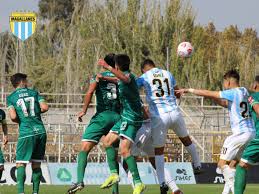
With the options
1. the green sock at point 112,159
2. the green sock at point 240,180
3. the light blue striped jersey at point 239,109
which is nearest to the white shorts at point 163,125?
the green sock at point 112,159

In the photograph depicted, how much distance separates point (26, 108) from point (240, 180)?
4733 millimetres

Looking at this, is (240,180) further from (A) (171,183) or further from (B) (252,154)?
(A) (171,183)

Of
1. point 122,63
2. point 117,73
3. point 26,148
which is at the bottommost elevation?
point 26,148

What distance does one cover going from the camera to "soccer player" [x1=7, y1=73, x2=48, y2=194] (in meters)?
17.2

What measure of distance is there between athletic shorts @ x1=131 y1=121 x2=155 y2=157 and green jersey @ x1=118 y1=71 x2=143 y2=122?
782 millimetres

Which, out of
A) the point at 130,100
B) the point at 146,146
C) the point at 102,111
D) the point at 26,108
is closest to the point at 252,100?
the point at 130,100

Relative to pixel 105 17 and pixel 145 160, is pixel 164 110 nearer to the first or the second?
pixel 145 160

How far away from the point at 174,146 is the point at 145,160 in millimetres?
3382

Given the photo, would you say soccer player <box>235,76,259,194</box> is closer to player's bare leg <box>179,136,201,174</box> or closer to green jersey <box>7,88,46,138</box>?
player's bare leg <box>179,136,201,174</box>

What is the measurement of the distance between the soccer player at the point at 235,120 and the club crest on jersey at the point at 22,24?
17994 millimetres

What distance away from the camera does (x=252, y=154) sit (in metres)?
15.0

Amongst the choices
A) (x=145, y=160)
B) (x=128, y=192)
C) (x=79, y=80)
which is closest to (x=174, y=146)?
(x=145, y=160)

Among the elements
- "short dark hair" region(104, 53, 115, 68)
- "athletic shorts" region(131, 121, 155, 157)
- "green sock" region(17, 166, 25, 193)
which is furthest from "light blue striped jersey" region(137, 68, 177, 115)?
"green sock" region(17, 166, 25, 193)

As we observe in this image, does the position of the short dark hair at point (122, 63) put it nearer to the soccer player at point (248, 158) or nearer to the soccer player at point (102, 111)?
the soccer player at point (102, 111)
